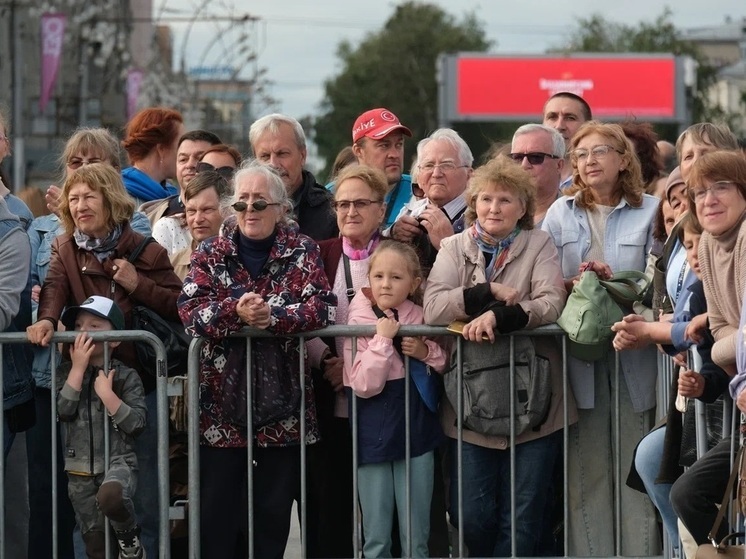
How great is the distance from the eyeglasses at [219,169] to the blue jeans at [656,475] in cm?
254

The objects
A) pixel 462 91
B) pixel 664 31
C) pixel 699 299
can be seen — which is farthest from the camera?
pixel 664 31

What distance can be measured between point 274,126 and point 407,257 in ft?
4.38

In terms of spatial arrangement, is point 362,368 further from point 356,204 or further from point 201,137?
point 201,137

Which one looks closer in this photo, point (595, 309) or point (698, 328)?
point (698, 328)

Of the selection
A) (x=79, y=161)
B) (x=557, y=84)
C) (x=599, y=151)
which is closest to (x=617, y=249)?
(x=599, y=151)

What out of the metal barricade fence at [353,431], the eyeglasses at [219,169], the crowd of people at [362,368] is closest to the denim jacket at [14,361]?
the crowd of people at [362,368]

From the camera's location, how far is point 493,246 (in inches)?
243

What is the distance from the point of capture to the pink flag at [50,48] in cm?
2817

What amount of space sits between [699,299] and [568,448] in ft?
3.45

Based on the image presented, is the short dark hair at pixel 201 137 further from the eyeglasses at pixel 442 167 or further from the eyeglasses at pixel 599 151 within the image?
the eyeglasses at pixel 599 151

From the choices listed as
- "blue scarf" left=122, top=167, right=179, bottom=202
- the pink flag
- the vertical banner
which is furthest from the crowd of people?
the vertical banner

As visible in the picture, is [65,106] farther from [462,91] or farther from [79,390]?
[79,390]

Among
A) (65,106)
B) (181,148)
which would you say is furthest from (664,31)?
(181,148)

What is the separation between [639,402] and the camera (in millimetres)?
6211
